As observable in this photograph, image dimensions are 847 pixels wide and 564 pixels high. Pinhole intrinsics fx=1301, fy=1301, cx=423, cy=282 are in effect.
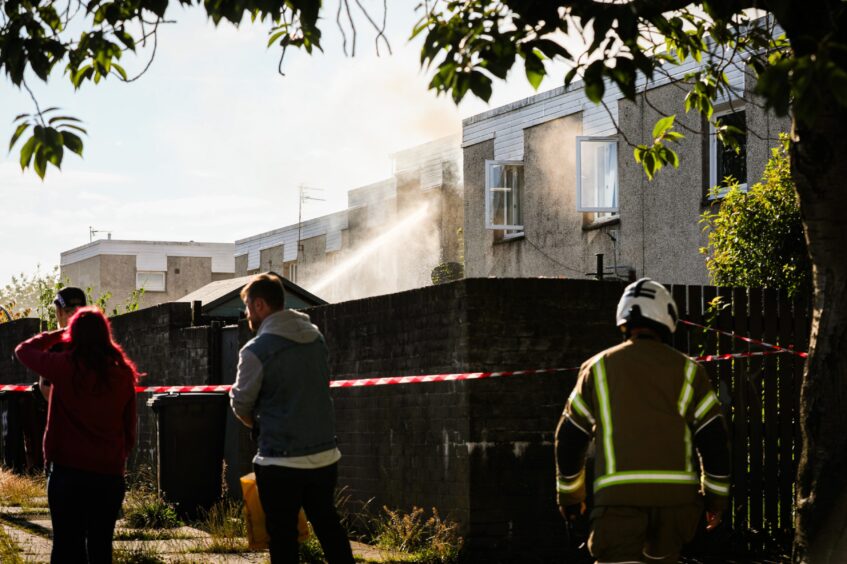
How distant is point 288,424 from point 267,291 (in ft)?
2.42

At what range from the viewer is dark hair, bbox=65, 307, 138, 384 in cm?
656

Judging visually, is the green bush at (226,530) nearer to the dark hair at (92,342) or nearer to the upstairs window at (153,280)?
the dark hair at (92,342)

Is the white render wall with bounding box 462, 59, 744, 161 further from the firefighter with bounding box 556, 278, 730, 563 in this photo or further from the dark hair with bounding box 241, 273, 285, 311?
the firefighter with bounding box 556, 278, 730, 563

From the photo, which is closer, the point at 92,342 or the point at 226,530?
the point at 92,342

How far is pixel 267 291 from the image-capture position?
6906 mm

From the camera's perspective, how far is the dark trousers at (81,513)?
6.39m

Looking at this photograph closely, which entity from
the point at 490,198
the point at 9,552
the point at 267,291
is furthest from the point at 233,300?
the point at 267,291

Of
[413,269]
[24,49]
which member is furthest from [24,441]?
[413,269]

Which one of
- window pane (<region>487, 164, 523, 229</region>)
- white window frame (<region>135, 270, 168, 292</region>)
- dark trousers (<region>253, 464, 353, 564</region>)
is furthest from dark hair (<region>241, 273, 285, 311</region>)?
white window frame (<region>135, 270, 168, 292</region>)

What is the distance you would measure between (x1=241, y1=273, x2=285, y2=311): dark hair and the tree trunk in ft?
8.87

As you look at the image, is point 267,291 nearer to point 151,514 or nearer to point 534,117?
point 151,514

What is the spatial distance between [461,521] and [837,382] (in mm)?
3451

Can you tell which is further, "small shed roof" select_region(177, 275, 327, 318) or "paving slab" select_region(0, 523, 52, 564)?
"small shed roof" select_region(177, 275, 327, 318)

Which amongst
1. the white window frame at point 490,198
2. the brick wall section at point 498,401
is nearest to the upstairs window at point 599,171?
the white window frame at point 490,198
